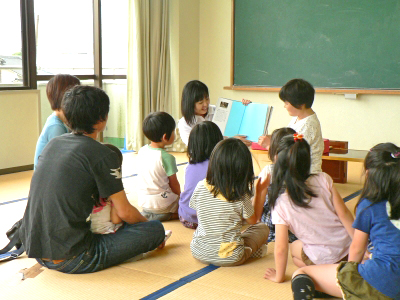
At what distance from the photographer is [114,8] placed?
19.2 ft

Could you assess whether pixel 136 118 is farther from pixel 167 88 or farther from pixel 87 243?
pixel 87 243

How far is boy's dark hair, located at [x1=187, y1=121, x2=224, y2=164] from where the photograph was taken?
2.71 metres

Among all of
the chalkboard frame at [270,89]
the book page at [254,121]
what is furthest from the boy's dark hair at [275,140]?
the chalkboard frame at [270,89]

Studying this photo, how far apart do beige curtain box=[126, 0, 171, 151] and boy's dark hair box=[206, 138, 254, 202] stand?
3.58 metres

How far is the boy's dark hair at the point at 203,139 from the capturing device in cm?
271

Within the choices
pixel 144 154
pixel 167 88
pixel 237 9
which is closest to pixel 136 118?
pixel 167 88

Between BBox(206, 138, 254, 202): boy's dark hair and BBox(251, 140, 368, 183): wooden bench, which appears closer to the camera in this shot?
BBox(206, 138, 254, 202): boy's dark hair

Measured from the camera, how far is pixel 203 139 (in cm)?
Result: 272

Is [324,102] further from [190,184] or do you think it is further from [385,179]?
[385,179]

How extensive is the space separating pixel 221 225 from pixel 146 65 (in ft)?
12.5

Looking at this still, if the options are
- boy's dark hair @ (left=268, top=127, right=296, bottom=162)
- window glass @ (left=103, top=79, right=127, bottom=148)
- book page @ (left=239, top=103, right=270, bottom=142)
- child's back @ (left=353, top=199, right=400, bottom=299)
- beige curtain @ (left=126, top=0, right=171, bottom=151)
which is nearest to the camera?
child's back @ (left=353, top=199, right=400, bottom=299)

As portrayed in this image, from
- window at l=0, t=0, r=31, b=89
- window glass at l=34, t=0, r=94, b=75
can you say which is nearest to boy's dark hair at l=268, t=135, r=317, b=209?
window at l=0, t=0, r=31, b=89

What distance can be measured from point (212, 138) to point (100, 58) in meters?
3.25

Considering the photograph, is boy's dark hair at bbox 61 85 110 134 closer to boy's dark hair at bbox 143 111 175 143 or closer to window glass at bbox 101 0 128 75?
boy's dark hair at bbox 143 111 175 143
